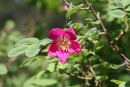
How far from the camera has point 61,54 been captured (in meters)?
1.29

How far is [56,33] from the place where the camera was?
1265mm

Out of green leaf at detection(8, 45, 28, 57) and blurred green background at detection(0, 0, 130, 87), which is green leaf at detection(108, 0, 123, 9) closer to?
blurred green background at detection(0, 0, 130, 87)

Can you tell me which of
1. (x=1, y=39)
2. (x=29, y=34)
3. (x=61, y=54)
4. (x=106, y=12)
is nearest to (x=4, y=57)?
(x=1, y=39)

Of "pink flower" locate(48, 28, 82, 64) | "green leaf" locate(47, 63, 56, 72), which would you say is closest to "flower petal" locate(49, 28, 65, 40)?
"pink flower" locate(48, 28, 82, 64)

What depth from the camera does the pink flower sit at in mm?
1260

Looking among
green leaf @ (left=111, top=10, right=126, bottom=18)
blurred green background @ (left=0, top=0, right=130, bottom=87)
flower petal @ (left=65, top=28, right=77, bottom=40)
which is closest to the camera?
flower petal @ (left=65, top=28, right=77, bottom=40)

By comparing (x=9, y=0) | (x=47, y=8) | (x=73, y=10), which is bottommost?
(x=73, y=10)

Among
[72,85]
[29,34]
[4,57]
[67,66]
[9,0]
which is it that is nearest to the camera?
[67,66]

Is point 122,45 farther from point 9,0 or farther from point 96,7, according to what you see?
point 9,0

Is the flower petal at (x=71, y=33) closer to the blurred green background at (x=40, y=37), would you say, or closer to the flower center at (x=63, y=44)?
the flower center at (x=63, y=44)

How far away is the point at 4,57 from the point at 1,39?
12 centimetres

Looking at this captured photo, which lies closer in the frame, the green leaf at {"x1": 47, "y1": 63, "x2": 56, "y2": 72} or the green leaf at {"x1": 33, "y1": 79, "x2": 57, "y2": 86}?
the green leaf at {"x1": 47, "y1": 63, "x2": 56, "y2": 72}

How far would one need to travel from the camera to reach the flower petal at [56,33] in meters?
1.25

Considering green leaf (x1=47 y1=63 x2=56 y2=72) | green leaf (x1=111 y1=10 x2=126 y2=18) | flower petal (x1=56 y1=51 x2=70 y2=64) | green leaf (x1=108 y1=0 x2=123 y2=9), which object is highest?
green leaf (x1=108 y1=0 x2=123 y2=9)
